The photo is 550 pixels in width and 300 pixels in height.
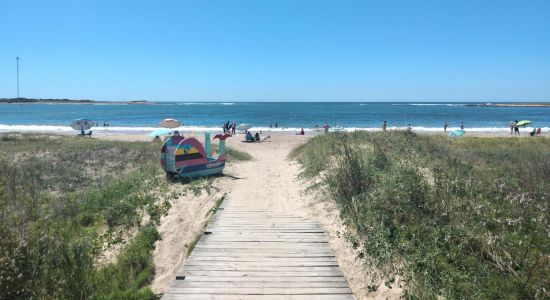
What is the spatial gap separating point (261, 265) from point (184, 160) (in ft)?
24.9

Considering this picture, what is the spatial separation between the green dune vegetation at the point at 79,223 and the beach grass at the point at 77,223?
0.01 m

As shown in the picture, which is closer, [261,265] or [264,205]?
[261,265]

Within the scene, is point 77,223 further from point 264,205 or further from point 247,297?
point 247,297

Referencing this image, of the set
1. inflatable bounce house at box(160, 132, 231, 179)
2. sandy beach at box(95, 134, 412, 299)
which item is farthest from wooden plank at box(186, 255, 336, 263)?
inflatable bounce house at box(160, 132, 231, 179)

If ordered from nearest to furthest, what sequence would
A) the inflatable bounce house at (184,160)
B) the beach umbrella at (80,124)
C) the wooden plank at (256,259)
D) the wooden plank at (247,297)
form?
the wooden plank at (247,297) < the wooden plank at (256,259) < the inflatable bounce house at (184,160) < the beach umbrella at (80,124)

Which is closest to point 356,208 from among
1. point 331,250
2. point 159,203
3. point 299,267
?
point 331,250

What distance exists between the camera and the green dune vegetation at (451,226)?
5039 mm

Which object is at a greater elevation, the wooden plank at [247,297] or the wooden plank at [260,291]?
the wooden plank at [260,291]

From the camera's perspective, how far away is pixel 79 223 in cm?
912

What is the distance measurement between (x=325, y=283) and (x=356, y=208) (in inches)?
97.7

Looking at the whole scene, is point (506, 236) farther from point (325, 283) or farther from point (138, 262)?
point (138, 262)

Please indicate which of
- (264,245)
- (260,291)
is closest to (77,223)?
(264,245)

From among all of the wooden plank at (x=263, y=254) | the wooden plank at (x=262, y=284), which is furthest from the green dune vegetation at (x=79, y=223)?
the wooden plank at (x=263, y=254)

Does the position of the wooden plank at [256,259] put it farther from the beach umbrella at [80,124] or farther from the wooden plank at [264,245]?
the beach umbrella at [80,124]
